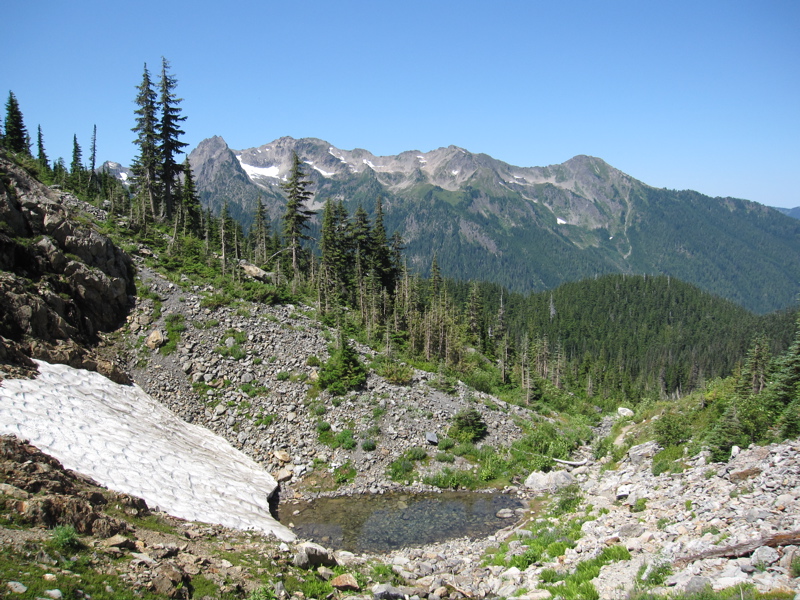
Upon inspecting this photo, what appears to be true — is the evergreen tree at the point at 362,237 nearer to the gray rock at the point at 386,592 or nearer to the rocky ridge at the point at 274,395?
the rocky ridge at the point at 274,395

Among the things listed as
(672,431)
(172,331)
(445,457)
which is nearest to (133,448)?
(172,331)

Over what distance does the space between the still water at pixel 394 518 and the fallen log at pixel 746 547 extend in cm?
1216

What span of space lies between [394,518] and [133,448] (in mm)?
12759

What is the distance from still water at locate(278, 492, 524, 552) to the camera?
20047 millimetres

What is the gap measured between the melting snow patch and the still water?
89.3 inches

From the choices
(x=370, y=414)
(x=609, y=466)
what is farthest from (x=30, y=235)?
(x=609, y=466)

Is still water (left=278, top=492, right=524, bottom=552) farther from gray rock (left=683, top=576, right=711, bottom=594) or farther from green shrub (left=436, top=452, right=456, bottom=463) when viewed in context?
gray rock (left=683, top=576, right=711, bottom=594)

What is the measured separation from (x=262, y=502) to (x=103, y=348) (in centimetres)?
1647

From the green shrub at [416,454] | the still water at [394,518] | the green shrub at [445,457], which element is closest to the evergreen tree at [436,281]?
the green shrub at [445,457]

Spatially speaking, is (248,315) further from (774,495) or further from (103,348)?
(774,495)

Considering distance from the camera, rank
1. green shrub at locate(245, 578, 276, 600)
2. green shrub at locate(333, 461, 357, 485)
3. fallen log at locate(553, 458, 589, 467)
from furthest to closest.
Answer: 1. fallen log at locate(553, 458, 589, 467)
2. green shrub at locate(333, 461, 357, 485)
3. green shrub at locate(245, 578, 276, 600)

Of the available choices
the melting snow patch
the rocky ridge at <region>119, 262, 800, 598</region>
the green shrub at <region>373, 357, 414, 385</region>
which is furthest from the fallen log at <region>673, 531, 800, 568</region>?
the green shrub at <region>373, 357, 414, 385</region>

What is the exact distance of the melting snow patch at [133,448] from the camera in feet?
53.6

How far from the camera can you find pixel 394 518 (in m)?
22.3
